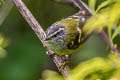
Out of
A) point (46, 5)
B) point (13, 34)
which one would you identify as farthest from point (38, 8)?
point (13, 34)

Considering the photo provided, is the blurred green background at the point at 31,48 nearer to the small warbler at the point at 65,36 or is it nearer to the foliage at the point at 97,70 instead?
the small warbler at the point at 65,36

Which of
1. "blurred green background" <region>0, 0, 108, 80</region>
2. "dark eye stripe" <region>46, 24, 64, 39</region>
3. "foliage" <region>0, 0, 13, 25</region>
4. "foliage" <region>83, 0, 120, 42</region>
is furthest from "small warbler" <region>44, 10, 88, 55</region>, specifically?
"foliage" <region>83, 0, 120, 42</region>

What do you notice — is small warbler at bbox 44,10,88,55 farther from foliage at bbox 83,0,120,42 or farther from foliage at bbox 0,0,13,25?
foliage at bbox 83,0,120,42

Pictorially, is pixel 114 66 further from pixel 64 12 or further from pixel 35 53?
pixel 64 12

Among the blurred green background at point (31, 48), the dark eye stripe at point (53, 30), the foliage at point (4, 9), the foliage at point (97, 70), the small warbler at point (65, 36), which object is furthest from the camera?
the blurred green background at point (31, 48)

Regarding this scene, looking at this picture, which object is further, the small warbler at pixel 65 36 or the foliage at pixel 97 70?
the small warbler at pixel 65 36

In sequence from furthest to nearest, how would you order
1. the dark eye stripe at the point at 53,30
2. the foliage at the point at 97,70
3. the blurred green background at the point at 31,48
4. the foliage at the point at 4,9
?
the blurred green background at the point at 31,48
the dark eye stripe at the point at 53,30
the foliage at the point at 4,9
the foliage at the point at 97,70

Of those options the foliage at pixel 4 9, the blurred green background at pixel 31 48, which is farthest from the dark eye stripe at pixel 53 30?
the blurred green background at pixel 31 48

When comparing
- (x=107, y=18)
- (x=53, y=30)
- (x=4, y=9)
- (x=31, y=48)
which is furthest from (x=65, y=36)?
(x=107, y=18)
